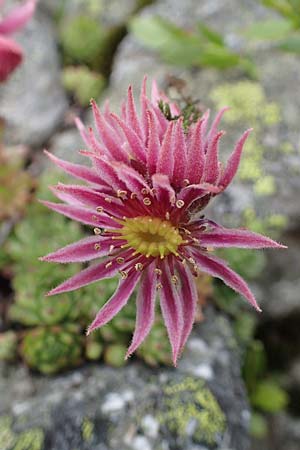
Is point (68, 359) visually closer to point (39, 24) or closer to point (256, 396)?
point (256, 396)

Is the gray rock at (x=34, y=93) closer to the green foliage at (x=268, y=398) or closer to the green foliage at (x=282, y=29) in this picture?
the green foliage at (x=282, y=29)

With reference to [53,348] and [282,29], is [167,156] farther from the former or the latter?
[282,29]

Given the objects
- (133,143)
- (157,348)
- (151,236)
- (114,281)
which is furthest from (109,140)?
(157,348)

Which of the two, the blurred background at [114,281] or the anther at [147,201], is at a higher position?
the anther at [147,201]

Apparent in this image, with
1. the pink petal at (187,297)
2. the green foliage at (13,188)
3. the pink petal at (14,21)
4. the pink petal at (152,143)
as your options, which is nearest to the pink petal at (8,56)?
the pink petal at (14,21)

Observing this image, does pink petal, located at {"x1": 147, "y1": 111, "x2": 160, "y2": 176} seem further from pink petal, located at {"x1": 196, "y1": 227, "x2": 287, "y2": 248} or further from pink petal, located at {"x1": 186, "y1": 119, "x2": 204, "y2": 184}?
pink petal, located at {"x1": 196, "y1": 227, "x2": 287, "y2": 248}

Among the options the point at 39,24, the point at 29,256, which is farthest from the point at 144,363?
the point at 39,24
